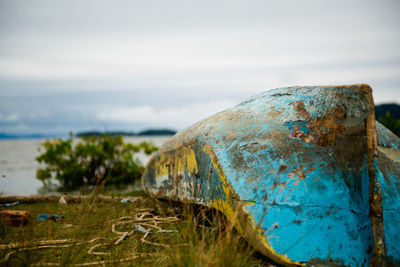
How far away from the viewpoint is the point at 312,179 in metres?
2.12

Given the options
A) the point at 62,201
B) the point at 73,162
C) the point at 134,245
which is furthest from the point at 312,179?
the point at 73,162

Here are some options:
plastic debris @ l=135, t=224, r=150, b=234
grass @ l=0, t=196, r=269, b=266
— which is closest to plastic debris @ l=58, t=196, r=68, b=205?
grass @ l=0, t=196, r=269, b=266

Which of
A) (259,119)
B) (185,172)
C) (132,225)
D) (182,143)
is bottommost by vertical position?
(132,225)

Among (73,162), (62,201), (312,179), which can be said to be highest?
(312,179)

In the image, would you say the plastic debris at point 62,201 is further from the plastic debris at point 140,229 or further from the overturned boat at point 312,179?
the overturned boat at point 312,179

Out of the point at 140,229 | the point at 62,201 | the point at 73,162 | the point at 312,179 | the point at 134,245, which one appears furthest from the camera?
the point at 73,162

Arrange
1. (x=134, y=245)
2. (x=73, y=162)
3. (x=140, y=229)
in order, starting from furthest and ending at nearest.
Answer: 1. (x=73, y=162)
2. (x=140, y=229)
3. (x=134, y=245)

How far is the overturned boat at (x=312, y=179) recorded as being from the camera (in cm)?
194

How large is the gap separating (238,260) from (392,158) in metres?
1.57

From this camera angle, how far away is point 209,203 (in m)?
2.62

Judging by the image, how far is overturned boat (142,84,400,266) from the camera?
1.94 metres

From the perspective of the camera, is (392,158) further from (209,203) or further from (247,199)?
(209,203)

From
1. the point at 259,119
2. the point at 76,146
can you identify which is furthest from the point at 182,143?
the point at 76,146

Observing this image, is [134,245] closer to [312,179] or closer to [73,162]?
[312,179]
